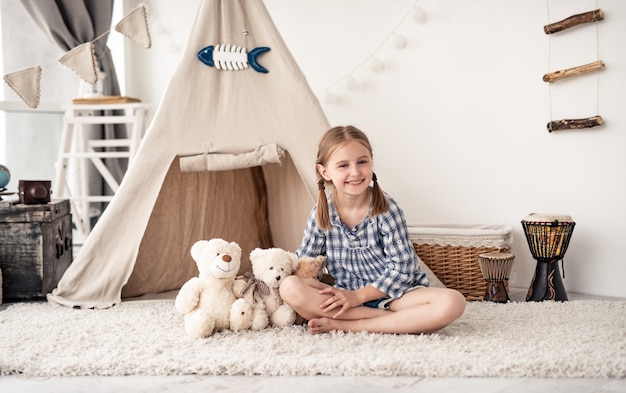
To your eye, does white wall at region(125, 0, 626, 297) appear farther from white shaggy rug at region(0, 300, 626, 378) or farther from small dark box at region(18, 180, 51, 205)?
small dark box at region(18, 180, 51, 205)

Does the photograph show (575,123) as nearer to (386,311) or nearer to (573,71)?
(573,71)

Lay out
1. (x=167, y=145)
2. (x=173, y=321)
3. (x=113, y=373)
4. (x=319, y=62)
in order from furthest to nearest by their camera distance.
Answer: (x=319, y=62) → (x=167, y=145) → (x=173, y=321) → (x=113, y=373)

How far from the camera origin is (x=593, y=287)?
8.93 feet

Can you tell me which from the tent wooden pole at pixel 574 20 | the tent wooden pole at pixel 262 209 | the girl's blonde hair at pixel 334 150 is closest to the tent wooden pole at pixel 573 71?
the tent wooden pole at pixel 574 20

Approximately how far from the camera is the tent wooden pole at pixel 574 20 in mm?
2615

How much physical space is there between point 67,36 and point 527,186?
265cm

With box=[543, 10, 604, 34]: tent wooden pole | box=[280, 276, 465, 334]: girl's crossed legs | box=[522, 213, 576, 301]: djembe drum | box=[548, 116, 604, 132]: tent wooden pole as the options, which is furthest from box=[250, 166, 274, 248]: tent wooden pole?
box=[543, 10, 604, 34]: tent wooden pole

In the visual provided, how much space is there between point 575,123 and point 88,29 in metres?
2.73

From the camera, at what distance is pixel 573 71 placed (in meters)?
2.69


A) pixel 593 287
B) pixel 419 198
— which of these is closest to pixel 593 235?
pixel 593 287

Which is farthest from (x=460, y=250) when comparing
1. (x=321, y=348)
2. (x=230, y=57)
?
(x=230, y=57)

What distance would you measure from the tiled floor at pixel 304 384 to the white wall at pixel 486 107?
130 centimetres

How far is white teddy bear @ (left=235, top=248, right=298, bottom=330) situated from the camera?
211cm

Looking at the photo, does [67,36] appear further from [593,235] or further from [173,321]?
[593,235]
